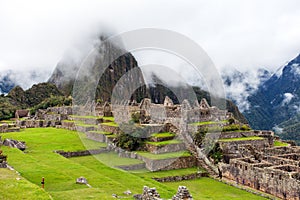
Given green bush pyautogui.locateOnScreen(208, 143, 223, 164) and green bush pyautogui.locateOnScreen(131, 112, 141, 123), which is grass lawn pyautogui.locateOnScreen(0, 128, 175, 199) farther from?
green bush pyautogui.locateOnScreen(208, 143, 223, 164)

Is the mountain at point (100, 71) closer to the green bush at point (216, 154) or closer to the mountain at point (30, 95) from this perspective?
the mountain at point (30, 95)

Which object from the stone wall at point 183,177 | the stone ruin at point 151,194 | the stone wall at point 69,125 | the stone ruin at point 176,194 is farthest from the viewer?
the stone wall at point 69,125

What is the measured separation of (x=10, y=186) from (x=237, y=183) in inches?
577

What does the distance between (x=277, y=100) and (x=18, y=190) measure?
71290 mm

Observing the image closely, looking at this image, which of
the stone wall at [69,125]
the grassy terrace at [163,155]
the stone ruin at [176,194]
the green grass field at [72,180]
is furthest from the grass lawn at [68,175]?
the stone wall at [69,125]

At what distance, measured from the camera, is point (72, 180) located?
602 inches

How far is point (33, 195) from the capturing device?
10656mm

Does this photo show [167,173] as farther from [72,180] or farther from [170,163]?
[72,180]

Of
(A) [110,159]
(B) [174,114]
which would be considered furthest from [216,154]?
(A) [110,159]

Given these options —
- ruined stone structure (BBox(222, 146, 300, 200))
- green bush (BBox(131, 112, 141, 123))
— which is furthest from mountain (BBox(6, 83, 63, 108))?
ruined stone structure (BBox(222, 146, 300, 200))

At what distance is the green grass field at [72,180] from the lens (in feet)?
39.4

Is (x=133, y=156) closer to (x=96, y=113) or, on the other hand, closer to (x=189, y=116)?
(x=189, y=116)

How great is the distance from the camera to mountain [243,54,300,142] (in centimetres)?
6900

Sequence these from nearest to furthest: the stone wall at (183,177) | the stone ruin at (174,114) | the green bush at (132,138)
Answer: the stone wall at (183,177), the green bush at (132,138), the stone ruin at (174,114)
